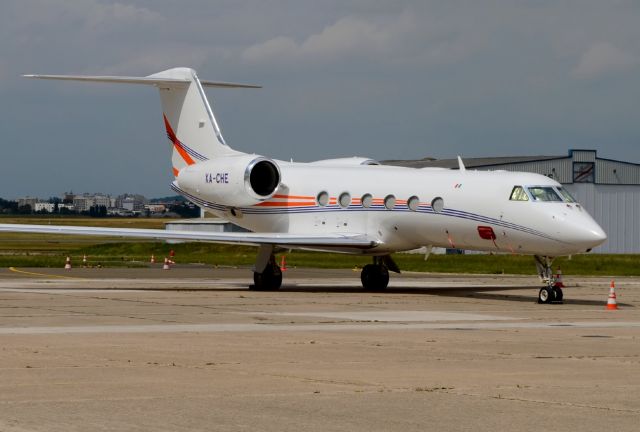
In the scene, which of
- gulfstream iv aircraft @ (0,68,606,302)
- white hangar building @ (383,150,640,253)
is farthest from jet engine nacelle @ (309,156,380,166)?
white hangar building @ (383,150,640,253)

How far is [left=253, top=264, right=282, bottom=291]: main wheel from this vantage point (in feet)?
102

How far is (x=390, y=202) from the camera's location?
29.8 metres

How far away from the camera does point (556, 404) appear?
35.6 ft

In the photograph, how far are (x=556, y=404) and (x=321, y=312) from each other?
39.8 ft

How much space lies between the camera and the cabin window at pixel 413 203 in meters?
29.2

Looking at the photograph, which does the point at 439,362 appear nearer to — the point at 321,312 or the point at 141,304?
the point at 321,312

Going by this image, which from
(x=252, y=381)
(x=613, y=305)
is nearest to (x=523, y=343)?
(x=252, y=381)

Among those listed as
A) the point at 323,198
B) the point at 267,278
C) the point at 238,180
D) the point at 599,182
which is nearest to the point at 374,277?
the point at 323,198

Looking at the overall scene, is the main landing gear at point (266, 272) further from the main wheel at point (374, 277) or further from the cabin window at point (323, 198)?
the main wheel at point (374, 277)

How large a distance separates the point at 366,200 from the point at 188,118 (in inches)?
272

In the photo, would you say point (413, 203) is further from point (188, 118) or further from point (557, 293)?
point (188, 118)

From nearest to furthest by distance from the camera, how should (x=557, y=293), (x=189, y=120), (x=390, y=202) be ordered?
(x=557, y=293) → (x=390, y=202) → (x=189, y=120)

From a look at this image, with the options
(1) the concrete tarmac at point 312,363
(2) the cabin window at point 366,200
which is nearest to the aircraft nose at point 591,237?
(1) the concrete tarmac at point 312,363

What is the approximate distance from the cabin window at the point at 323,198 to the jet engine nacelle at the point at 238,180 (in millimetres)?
1412
